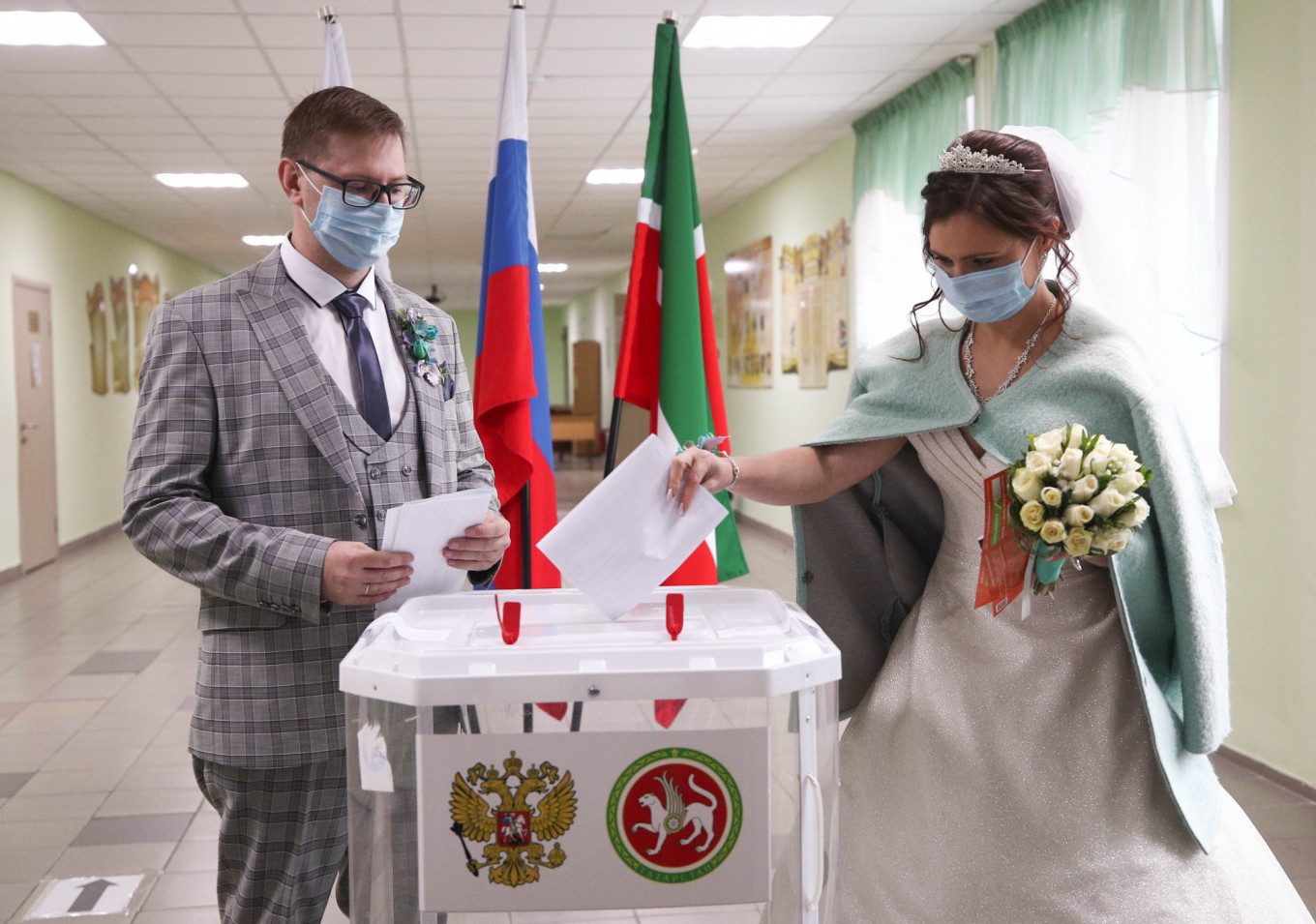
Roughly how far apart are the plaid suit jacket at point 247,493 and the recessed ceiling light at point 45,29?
12.9ft

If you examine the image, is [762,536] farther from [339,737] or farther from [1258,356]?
[339,737]

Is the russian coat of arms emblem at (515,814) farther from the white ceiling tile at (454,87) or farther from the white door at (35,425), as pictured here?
the white door at (35,425)

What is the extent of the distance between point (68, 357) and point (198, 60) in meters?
5.04

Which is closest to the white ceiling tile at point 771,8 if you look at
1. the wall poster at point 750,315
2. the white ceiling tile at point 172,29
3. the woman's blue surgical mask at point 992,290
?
the white ceiling tile at point 172,29

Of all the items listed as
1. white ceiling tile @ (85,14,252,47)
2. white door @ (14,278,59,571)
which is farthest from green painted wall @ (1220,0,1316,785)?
white door @ (14,278,59,571)

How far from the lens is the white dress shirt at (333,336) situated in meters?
1.70

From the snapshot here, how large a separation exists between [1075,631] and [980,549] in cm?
19

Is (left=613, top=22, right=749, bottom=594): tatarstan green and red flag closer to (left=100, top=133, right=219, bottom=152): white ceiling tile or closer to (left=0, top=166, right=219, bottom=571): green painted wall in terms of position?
(left=100, top=133, right=219, bottom=152): white ceiling tile

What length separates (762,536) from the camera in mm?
9250

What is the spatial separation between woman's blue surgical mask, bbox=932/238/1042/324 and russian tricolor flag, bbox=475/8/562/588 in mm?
1267

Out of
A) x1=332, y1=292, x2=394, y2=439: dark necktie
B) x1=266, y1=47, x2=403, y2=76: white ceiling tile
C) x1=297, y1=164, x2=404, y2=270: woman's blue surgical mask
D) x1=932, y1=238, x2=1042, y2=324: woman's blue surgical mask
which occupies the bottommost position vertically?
x1=332, y1=292, x2=394, y2=439: dark necktie

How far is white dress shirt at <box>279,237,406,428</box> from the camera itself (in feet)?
5.57

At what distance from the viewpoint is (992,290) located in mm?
1731

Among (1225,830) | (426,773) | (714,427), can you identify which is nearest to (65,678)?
(714,427)
